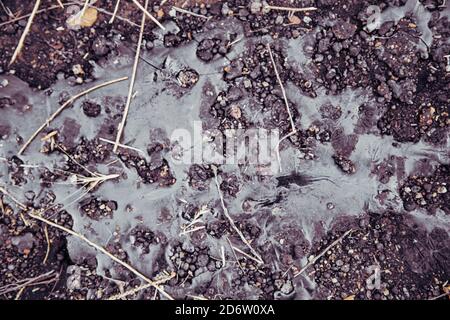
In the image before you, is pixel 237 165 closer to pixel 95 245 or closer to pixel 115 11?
pixel 95 245

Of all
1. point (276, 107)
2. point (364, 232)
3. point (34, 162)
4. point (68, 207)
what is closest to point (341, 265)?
point (364, 232)

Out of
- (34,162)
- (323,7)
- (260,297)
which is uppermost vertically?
(323,7)

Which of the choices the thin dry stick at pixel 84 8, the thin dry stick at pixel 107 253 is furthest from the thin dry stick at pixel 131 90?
the thin dry stick at pixel 107 253

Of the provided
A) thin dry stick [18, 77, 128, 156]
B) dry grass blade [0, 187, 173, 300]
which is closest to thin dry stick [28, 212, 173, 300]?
dry grass blade [0, 187, 173, 300]

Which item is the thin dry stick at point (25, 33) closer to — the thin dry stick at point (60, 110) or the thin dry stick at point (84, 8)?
the thin dry stick at point (84, 8)

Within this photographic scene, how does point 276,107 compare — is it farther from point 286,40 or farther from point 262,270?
point 262,270

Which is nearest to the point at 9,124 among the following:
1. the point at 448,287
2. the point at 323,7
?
the point at 323,7

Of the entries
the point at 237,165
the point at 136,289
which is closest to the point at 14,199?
the point at 136,289

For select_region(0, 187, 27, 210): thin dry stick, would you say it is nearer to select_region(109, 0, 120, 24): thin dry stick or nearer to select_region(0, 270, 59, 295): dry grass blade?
select_region(0, 270, 59, 295): dry grass blade

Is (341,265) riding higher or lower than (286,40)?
lower
